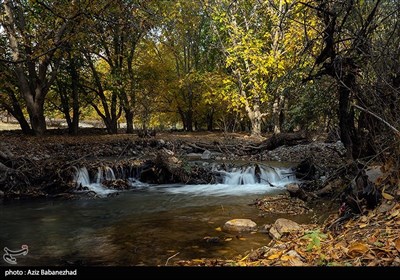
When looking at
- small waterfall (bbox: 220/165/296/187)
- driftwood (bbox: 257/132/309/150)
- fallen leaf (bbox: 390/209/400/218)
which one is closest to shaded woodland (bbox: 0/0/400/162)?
driftwood (bbox: 257/132/309/150)

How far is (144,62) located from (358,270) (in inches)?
1113

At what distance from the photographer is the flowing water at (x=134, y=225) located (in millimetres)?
5957

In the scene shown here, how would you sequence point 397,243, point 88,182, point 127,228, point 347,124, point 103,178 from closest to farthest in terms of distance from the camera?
point 397,243 → point 347,124 → point 127,228 → point 88,182 → point 103,178

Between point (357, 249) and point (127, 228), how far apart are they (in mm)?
4994

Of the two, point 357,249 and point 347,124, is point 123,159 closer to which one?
point 347,124

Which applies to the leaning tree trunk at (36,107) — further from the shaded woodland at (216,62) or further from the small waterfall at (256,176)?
the small waterfall at (256,176)

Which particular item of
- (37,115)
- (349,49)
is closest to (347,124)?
(349,49)

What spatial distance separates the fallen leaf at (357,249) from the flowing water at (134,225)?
219 cm

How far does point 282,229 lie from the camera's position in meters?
6.12

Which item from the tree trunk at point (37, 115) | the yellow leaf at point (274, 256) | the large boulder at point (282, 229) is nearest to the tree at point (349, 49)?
the large boulder at point (282, 229)

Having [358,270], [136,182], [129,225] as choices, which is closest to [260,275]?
[358,270]

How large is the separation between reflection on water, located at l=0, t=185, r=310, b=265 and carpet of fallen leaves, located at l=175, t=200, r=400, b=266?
1076 millimetres

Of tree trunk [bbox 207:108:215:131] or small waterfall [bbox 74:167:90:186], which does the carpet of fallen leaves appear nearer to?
small waterfall [bbox 74:167:90:186]

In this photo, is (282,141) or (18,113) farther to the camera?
(18,113)
